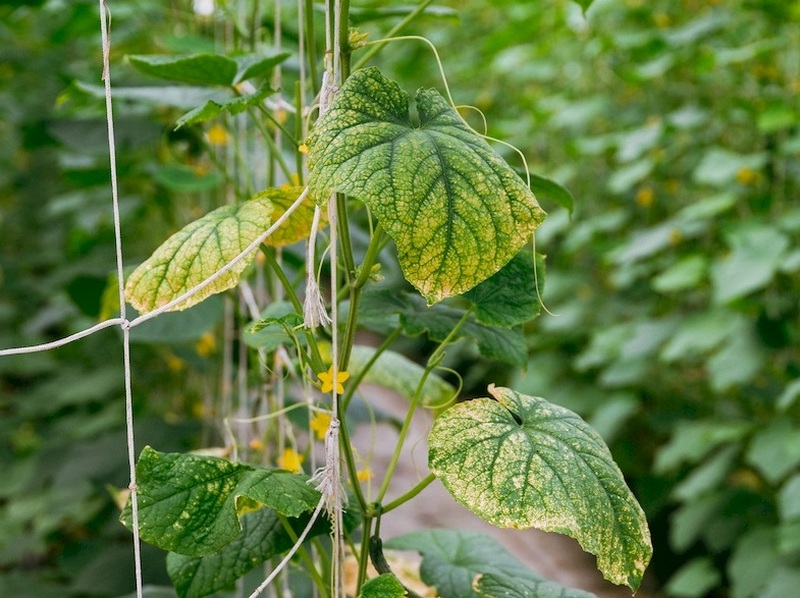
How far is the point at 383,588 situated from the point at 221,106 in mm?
426

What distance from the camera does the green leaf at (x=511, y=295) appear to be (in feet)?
2.60

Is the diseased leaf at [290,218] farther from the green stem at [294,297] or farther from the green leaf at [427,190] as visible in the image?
the green leaf at [427,190]

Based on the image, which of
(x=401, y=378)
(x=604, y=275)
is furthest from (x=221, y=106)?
(x=604, y=275)

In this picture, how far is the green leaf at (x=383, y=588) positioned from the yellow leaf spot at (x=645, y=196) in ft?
8.30

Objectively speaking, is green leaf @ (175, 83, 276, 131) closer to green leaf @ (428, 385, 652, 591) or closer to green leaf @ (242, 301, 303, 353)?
green leaf @ (242, 301, 303, 353)

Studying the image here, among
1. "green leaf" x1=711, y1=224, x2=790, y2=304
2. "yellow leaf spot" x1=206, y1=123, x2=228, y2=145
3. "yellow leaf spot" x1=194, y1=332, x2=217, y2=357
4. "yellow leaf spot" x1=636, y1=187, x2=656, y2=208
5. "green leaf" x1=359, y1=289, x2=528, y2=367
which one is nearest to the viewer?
"green leaf" x1=359, y1=289, x2=528, y2=367

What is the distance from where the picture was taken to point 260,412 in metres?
1.29

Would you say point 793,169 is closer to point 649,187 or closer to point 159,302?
point 649,187

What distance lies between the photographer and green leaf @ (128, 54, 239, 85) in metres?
0.85

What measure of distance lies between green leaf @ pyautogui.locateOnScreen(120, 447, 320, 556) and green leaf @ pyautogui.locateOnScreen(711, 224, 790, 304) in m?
1.78

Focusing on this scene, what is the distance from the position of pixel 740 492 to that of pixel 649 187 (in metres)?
1.16

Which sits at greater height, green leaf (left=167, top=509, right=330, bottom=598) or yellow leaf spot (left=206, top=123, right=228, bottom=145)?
yellow leaf spot (left=206, top=123, right=228, bottom=145)

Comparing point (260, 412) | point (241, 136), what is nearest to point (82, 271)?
point (241, 136)

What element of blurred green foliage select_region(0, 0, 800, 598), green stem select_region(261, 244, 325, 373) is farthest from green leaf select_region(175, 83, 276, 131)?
blurred green foliage select_region(0, 0, 800, 598)
